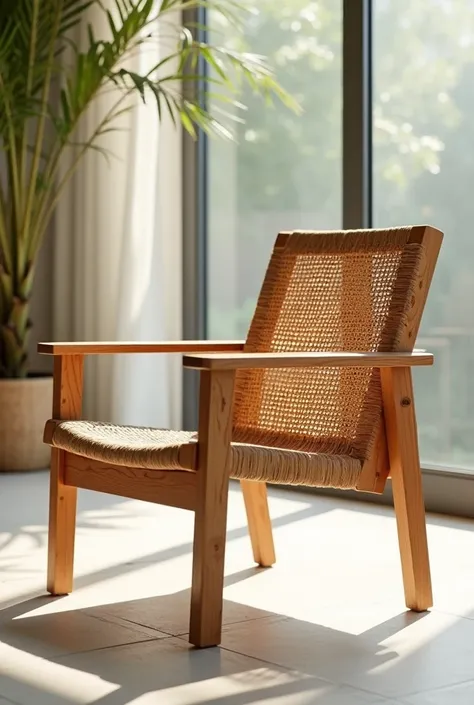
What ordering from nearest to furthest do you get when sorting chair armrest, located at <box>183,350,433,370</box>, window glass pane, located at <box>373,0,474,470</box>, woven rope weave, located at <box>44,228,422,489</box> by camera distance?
chair armrest, located at <box>183,350,433,370</box>
woven rope weave, located at <box>44,228,422,489</box>
window glass pane, located at <box>373,0,474,470</box>

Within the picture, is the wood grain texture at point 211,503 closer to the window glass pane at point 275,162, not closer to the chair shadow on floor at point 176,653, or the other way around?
the chair shadow on floor at point 176,653

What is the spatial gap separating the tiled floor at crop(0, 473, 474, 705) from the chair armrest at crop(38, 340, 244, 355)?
0.50 metres

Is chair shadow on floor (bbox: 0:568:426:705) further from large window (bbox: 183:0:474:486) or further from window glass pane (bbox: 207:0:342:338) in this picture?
window glass pane (bbox: 207:0:342:338)

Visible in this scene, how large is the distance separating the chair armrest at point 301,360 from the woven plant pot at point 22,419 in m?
2.13

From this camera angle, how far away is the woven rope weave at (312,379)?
2193 mm

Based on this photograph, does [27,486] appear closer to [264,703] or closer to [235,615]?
[235,615]

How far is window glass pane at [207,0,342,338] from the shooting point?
3.97m

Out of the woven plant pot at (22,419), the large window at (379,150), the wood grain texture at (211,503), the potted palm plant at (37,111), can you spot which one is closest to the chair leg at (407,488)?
the wood grain texture at (211,503)

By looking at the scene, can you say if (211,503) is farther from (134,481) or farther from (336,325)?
(336,325)

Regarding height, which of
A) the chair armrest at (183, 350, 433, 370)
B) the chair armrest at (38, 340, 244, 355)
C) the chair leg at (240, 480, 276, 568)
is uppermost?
the chair armrest at (38, 340, 244, 355)

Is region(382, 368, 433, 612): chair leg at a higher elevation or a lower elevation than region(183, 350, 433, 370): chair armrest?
lower

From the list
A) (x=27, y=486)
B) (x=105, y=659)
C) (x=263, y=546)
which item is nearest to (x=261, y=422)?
(x=263, y=546)

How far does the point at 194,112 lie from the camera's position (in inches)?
157

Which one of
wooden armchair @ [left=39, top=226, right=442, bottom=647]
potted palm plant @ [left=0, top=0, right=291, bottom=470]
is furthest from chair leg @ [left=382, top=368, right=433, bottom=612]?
potted palm plant @ [left=0, top=0, right=291, bottom=470]
